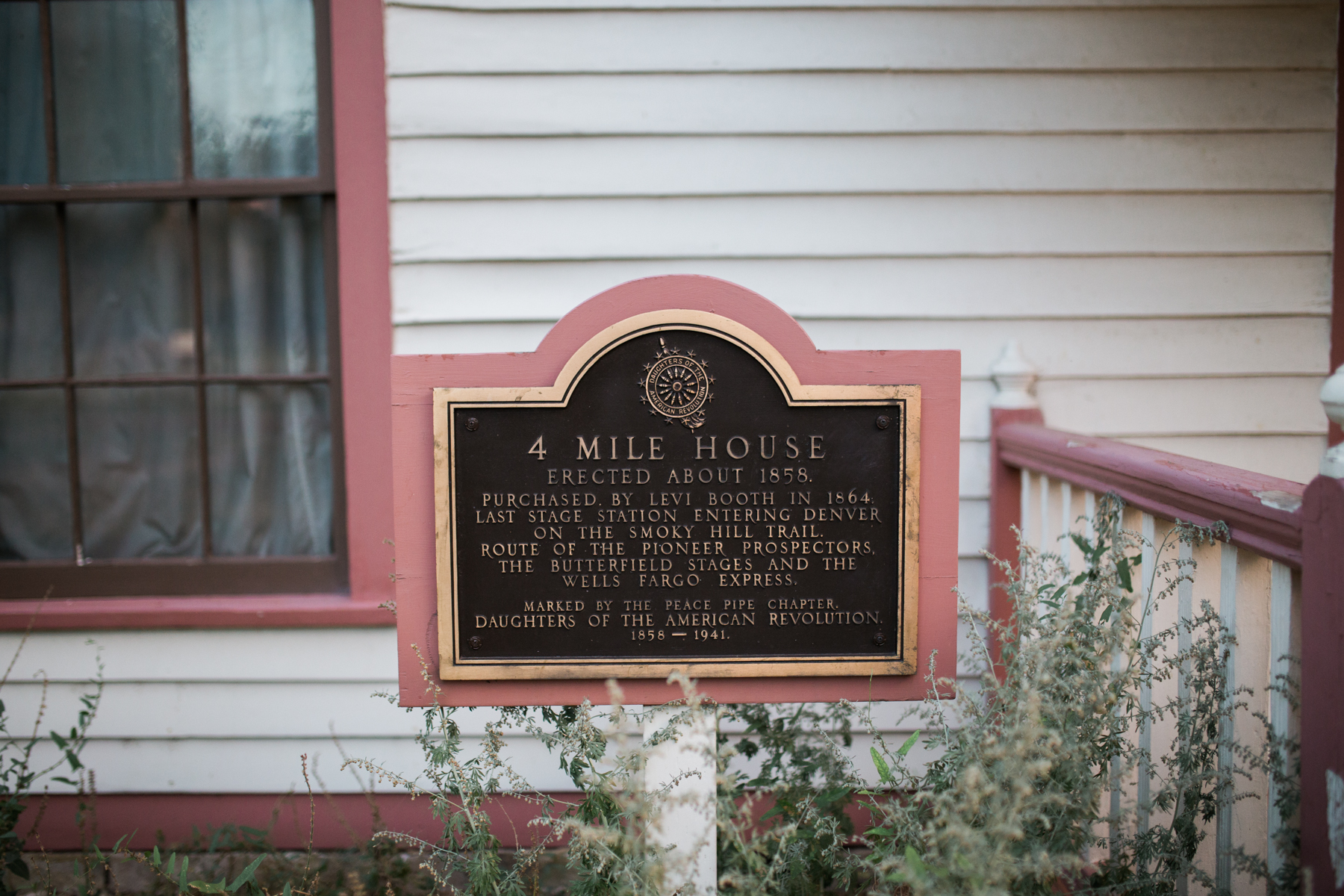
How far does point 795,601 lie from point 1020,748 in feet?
1.83

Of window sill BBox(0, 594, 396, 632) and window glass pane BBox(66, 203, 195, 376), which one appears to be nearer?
window sill BBox(0, 594, 396, 632)

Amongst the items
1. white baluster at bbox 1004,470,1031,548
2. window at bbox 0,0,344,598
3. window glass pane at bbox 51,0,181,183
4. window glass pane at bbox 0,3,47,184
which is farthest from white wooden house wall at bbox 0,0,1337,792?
window glass pane at bbox 0,3,47,184

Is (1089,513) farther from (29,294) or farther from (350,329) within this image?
(29,294)

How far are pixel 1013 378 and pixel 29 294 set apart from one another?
3.41 metres

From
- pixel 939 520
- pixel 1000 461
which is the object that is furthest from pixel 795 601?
pixel 1000 461

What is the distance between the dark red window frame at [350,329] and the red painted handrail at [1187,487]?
6.91ft

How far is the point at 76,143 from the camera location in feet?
9.39

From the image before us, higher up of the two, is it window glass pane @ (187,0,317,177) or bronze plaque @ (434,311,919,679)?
window glass pane @ (187,0,317,177)

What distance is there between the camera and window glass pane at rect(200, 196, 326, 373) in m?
2.89

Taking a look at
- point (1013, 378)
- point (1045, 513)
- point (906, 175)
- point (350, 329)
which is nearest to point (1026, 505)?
point (1045, 513)

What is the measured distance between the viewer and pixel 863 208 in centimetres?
281

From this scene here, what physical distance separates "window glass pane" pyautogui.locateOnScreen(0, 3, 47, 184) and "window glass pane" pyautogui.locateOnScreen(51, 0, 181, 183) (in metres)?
0.07

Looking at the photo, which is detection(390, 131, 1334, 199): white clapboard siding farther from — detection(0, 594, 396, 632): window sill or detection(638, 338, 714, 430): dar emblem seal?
detection(0, 594, 396, 632): window sill

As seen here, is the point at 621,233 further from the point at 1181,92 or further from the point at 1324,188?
the point at 1324,188
